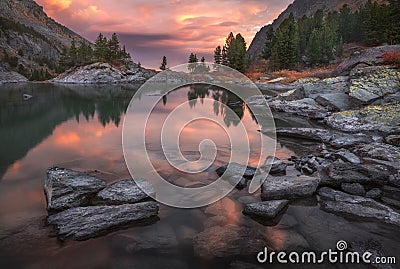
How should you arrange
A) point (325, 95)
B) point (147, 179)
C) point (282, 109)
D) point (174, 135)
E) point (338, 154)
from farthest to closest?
point (282, 109), point (325, 95), point (174, 135), point (338, 154), point (147, 179)

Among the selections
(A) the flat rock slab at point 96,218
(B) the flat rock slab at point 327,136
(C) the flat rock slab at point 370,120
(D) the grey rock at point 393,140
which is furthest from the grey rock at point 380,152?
(A) the flat rock slab at point 96,218

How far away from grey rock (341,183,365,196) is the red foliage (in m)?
27.5

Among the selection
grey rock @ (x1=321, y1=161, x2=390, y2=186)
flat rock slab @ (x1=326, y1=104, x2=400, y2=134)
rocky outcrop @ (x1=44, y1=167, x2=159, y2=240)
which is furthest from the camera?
flat rock slab @ (x1=326, y1=104, x2=400, y2=134)

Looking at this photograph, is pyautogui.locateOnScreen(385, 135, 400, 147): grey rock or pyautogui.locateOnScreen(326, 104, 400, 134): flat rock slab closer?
pyautogui.locateOnScreen(385, 135, 400, 147): grey rock

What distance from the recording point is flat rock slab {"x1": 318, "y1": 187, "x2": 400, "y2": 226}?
9461 mm

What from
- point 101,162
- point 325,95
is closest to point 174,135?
point 101,162

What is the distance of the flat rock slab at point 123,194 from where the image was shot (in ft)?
33.8

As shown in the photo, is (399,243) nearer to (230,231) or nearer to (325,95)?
(230,231)

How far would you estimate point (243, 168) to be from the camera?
13594mm

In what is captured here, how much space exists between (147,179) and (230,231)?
543 centimetres

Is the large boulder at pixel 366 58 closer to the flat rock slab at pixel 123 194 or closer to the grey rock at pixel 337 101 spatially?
the grey rock at pixel 337 101

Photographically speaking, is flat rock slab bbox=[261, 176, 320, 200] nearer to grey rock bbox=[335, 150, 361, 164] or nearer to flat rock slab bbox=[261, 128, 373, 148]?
grey rock bbox=[335, 150, 361, 164]

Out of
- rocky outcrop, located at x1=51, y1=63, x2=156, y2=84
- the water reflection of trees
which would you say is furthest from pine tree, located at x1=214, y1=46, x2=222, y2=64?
the water reflection of trees

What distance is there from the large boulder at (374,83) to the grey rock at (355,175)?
18317mm
